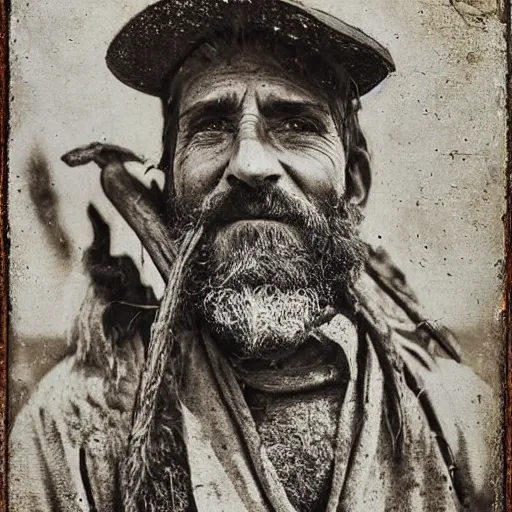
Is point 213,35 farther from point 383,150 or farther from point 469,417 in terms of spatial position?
point 469,417

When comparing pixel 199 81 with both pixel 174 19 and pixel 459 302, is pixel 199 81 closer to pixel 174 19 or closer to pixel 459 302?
pixel 174 19

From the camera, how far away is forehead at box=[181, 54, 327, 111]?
4.01 metres

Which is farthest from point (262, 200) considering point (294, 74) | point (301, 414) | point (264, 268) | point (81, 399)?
point (81, 399)

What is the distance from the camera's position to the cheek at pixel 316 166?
397 centimetres

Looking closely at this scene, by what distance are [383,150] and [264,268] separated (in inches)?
25.9

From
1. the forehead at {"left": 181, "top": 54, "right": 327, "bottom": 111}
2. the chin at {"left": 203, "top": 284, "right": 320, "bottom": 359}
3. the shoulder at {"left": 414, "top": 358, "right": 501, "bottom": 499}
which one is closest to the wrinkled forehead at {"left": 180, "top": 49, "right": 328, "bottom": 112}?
the forehead at {"left": 181, "top": 54, "right": 327, "bottom": 111}

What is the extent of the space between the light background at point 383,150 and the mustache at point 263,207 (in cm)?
29

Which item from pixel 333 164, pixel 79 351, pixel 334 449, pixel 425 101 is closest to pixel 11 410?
pixel 79 351

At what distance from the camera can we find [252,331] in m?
3.88

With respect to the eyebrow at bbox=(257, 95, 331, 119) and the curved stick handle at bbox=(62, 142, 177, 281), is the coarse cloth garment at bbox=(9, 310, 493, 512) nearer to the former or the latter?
the curved stick handle at bbox=(62, 142, 177, 281)

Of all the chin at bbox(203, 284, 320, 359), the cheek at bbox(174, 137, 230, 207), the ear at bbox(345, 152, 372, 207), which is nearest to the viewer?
the chin at bbox(203, 284, 320, 359)

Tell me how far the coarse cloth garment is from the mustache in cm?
39

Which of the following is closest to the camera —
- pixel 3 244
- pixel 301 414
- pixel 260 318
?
pixel 260 318

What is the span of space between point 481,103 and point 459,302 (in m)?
0.73
